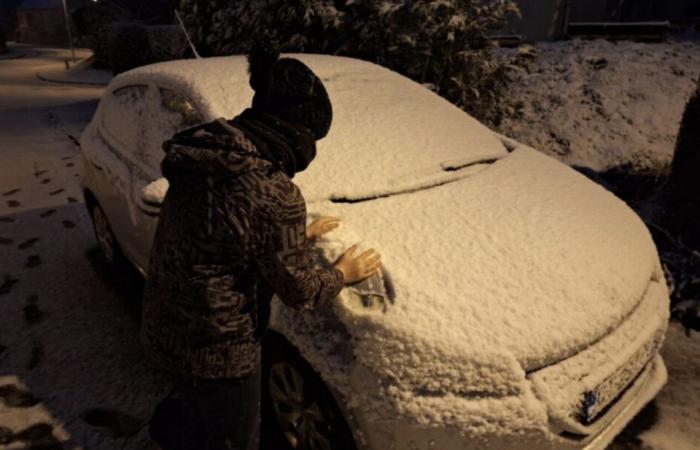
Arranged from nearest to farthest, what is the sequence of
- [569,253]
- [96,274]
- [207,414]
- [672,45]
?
[207,414] < [569,253] < [96,274] < [672,45]

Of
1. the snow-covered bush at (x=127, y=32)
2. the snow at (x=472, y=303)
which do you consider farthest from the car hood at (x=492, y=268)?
the snow-covered bush at (x=127, y=32)

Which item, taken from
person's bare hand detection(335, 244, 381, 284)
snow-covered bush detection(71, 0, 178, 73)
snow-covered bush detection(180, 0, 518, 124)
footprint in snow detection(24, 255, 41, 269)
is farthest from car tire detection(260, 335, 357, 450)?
snow-covered bush detection(71, 0, 178, 73)

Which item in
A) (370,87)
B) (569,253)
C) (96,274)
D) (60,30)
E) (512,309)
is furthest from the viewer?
(60,30)

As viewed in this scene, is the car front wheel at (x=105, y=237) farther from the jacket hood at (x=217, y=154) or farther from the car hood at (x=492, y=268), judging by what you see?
the jacket hood at (x=217, y=154)

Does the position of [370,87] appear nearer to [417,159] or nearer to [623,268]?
[417,159]

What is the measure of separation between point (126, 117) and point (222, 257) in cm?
222

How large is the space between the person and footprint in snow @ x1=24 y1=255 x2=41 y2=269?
2868 millimetres

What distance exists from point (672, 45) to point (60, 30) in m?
45.0

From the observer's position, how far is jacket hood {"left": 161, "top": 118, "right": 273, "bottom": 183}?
1346 millimetres

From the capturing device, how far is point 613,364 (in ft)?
6.25

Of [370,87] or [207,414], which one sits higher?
[370,87]

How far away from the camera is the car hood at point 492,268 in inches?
68.3

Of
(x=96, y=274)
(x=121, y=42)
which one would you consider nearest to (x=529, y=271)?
(x=96, y=274)

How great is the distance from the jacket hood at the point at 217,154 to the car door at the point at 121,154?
5.36ft
